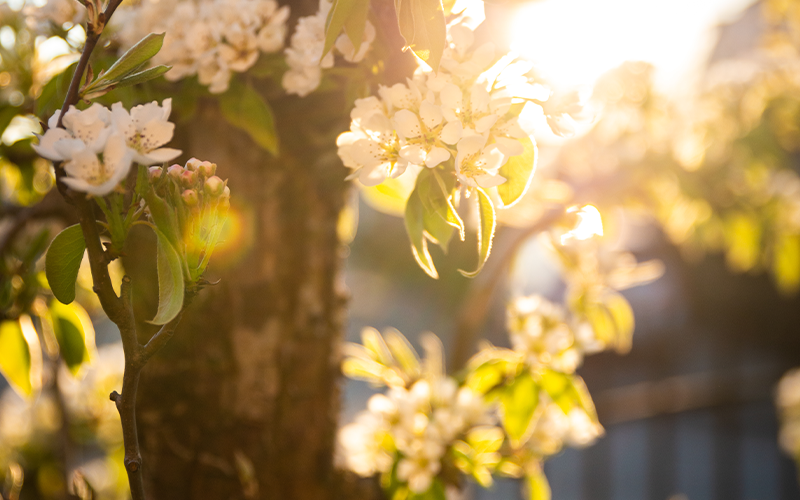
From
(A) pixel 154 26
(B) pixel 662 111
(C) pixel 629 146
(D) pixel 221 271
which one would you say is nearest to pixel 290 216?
(D) pixel 221 271

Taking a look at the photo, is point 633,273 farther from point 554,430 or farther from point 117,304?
point 117,304

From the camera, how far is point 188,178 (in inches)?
10.4

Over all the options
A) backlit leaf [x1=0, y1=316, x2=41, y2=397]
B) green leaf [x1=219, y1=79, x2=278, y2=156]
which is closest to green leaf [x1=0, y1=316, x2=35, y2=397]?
backlit leaf [x1=0, y1=316, x2=41, y2=397]

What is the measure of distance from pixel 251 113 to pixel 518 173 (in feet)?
0.85

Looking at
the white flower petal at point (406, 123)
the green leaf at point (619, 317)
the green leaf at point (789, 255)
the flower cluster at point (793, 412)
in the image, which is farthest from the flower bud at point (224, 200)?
the flower cluster at point (793, 412)

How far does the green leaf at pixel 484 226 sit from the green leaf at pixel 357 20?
128 millimetres

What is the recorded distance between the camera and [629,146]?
1.27m

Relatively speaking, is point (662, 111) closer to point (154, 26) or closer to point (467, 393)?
point (467, 393)

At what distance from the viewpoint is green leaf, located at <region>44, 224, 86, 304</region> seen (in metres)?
0.27

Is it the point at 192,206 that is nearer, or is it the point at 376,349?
the point at 192,206

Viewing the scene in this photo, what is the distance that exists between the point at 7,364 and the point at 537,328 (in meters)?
0.61

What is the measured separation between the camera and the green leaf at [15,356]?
0.55 metres

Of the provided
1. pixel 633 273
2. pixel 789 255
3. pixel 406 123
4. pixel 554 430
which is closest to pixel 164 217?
pixel 406 123

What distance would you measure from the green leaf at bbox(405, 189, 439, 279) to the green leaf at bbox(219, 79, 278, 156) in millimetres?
160
